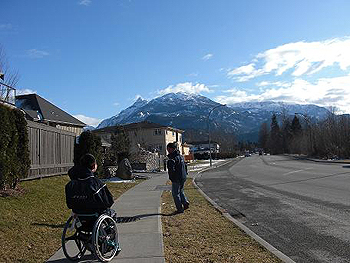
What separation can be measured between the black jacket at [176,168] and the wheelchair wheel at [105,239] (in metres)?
4.31

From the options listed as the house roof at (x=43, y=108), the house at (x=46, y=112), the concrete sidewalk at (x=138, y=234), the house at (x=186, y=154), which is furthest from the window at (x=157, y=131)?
the concrete sidewalk at (x=138, y=234)

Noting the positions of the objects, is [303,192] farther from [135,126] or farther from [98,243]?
[135,126]

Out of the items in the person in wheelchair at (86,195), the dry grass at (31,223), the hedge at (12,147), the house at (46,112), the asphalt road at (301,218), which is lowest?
the asphalt road at (301,218)

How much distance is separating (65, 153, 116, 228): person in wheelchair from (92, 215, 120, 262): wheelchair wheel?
19 cm

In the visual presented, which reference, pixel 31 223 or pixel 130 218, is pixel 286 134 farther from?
pixel 31 223

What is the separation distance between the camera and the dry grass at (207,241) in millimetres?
6070

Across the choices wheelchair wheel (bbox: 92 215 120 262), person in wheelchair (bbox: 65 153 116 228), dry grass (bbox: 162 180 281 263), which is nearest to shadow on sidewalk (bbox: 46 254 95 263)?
wheelchair wheel (bbox: 92 215 120 262)

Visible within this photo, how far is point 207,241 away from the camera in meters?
7.20

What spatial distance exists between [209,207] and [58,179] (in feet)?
19.0

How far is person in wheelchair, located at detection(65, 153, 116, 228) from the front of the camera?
5.73 meters

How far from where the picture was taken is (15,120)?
10.4 meters

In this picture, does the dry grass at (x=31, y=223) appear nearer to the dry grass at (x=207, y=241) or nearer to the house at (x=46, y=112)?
the dry grass at (x=207, y=241)

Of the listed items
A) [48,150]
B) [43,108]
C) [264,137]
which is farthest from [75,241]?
[264,137]

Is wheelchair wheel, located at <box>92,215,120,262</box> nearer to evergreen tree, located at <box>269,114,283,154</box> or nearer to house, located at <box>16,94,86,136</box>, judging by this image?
house, located at <box>16,94,86,136</box>
